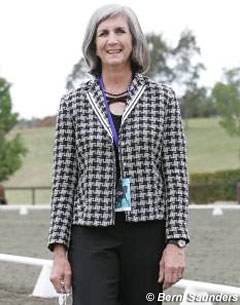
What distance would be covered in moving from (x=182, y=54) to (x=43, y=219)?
52832mm

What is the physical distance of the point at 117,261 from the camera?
9.41 feet

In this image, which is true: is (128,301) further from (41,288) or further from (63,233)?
(41,288)

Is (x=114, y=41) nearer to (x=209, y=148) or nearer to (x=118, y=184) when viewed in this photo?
(x=118, y=184)

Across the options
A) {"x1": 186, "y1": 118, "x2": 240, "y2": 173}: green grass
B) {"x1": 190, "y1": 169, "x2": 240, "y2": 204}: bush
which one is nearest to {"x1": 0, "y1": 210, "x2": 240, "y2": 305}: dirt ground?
{"x1": 190, "y1": 169, "x2": 240, "y2": 204}: bush

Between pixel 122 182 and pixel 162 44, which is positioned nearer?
pixel 122 182

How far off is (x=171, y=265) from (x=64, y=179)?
0.52m

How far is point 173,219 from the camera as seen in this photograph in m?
2.87

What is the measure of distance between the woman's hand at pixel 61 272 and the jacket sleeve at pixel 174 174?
15.5 inches

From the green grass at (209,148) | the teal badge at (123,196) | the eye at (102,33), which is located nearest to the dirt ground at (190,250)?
the teal badge at (123,196)

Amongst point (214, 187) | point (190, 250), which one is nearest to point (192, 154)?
point (214, 187)

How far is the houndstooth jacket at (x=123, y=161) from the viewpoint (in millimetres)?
2854

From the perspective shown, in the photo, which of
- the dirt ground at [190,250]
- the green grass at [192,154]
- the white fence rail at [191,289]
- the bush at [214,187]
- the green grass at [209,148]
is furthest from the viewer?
the green grass at [209,148]

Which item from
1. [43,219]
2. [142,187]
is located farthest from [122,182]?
[43,219]

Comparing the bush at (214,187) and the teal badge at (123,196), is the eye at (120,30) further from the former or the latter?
the bush at (214,187)
